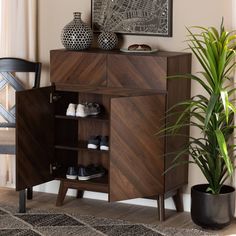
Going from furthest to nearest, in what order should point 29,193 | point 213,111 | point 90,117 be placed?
point 29,193 < point 90,117 < point 213,111

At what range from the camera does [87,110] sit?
4457 mm

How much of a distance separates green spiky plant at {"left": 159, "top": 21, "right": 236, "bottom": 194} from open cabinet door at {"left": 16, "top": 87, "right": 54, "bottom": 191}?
787 mm

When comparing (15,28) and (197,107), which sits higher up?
(15,28)

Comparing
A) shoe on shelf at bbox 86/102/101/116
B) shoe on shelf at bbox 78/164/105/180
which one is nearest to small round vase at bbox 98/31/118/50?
shoe on shelf at bbox 86/102/101/116

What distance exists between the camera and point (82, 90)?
14.5 feet

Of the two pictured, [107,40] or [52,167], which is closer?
[107,40]

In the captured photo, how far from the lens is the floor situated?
431 cm

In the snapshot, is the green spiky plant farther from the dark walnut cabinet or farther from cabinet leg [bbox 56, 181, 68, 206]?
→ cabinet leg [bbox 56, 181, 68, 206]

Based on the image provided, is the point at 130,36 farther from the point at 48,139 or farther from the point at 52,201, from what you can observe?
the point at 52,201

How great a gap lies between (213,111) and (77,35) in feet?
3.33

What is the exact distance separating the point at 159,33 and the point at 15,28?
1.03 meters

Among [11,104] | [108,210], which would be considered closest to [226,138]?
[108,210]

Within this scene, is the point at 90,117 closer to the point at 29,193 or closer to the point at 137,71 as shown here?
the point at 137,71

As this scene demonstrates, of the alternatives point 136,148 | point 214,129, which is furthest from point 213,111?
point 136,148
